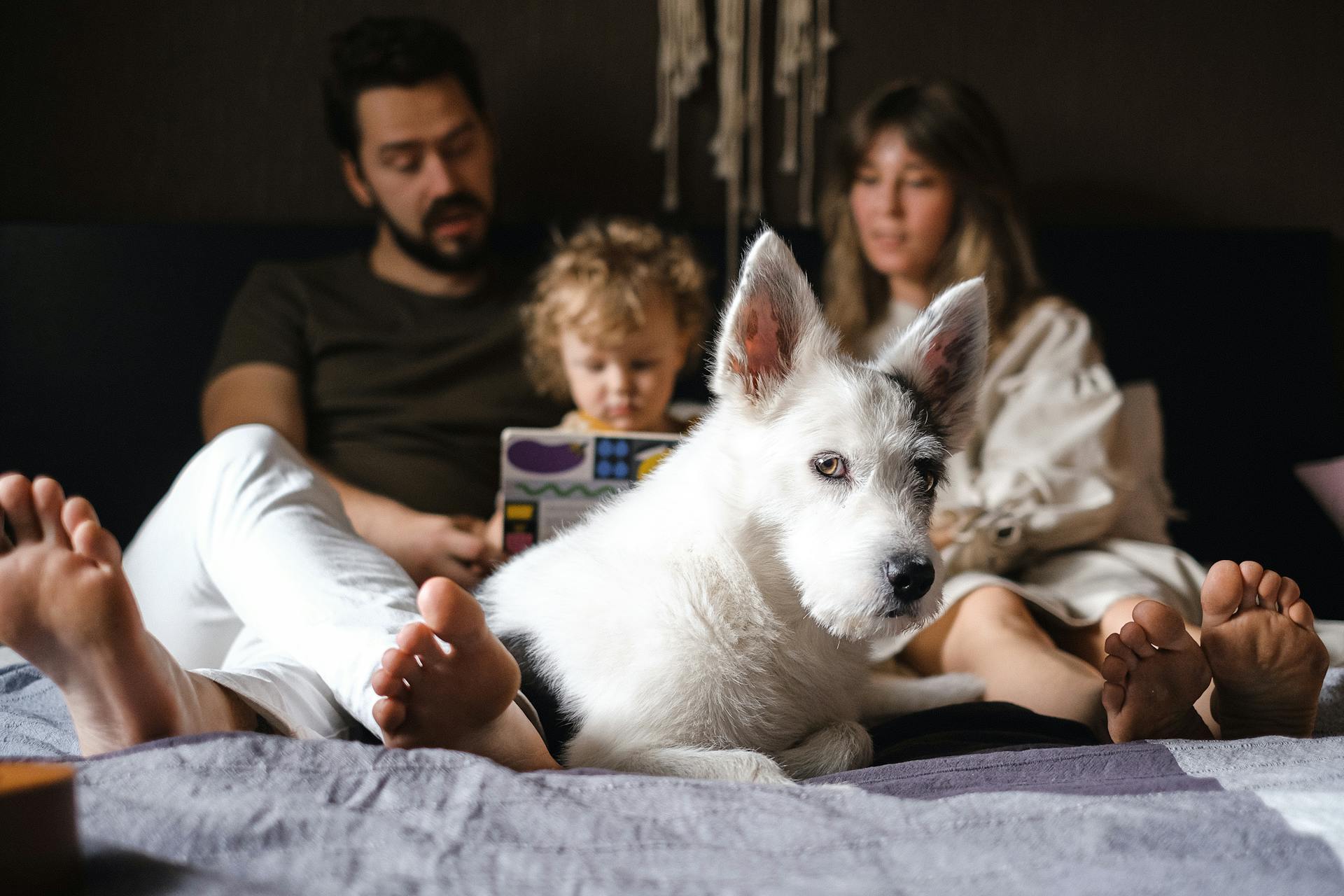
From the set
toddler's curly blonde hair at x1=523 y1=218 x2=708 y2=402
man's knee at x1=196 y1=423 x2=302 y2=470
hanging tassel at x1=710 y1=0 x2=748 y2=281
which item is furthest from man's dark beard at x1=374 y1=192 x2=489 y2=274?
man's knee at x1=196 y1=423 x2=302 y2=470

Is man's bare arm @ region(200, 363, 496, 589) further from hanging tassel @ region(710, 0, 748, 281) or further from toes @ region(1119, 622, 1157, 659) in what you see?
hanging tassel @ region(710, 0, 748, 281)

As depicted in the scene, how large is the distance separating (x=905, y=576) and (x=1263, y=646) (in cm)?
51

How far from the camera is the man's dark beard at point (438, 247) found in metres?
2.55

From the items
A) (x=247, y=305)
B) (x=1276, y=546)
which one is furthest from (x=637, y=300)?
(x=1276, y=546)

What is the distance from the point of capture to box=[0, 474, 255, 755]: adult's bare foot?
0.93 m

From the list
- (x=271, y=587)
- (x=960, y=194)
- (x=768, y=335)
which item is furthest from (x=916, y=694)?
(x=960, y=194)

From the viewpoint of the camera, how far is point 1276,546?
269cm

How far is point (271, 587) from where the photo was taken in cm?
129

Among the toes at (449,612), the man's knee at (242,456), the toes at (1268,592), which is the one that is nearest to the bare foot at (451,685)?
the toes at (449,612)

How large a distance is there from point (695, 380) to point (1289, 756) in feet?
6.15

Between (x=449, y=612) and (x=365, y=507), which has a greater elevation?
(x=449, y=612)

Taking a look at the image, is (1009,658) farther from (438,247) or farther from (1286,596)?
(438,247)

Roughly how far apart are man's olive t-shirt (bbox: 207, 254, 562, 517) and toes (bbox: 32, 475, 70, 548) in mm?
1443

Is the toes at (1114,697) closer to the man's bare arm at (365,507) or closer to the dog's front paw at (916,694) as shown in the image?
the dog's front paw at (916,694)
